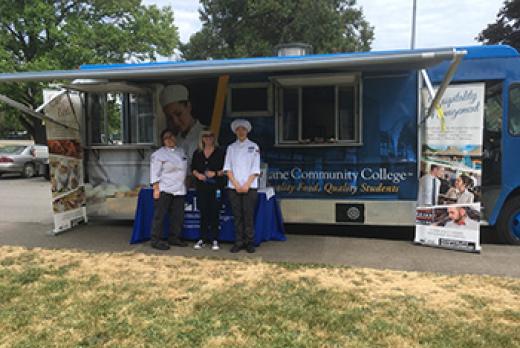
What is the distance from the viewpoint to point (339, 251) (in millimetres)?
6387

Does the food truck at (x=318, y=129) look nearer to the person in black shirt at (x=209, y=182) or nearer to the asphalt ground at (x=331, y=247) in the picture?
the asphalt ground at (x=331, y=247)

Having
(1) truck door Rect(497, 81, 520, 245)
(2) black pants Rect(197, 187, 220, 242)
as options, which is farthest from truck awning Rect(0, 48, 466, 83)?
(2) black pants Rect(197, 187, 220, 242)

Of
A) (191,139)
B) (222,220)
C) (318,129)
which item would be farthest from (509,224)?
(191,139)

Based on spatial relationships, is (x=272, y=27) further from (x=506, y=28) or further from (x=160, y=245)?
(x=160, y=245)

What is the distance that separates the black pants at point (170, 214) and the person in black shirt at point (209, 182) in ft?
1.00

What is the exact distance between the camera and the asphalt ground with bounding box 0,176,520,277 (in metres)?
5.77

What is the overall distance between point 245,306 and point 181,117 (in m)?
3.99

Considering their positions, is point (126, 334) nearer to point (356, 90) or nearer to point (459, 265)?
point (459, 265)

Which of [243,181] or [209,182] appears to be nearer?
[243,181]

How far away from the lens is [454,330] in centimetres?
388

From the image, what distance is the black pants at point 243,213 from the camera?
20.9 ft

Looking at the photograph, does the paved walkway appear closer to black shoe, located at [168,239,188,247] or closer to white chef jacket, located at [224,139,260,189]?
black shoe, located at [168,239,188,247]

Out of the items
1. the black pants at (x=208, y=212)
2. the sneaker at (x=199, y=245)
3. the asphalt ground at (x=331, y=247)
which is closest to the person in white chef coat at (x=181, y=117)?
the black pants at (x=208, y=212)

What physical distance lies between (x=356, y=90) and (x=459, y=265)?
2.80m
